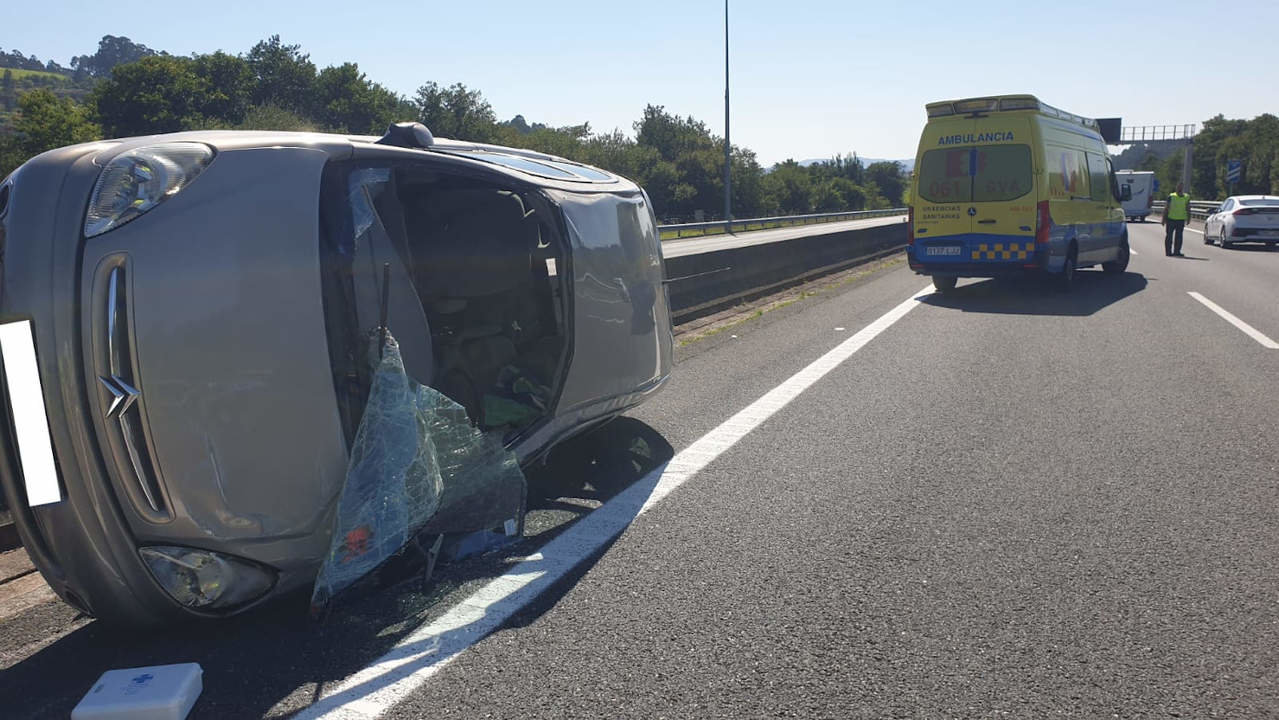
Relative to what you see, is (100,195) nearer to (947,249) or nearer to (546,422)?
(546,422)

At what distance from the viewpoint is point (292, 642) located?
3.27 metres

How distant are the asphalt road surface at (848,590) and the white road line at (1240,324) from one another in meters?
3.15

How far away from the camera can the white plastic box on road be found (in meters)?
2.66

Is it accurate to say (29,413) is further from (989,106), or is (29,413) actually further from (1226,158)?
(1226,158)

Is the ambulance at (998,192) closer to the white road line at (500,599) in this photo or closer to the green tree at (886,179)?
the white road line at (500,599)

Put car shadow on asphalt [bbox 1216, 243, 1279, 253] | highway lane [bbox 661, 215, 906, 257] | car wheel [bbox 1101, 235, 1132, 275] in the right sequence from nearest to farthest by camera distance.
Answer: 1. car wheel [bbox 1101, 235, 1132, 275]
2. car shadow on asphalt [bbox 1216, 243, 1279, 253]
3. highway lane [bbox 661, 215, 906, 257]

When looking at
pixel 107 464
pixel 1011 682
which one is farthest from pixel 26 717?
pixel 1011 682

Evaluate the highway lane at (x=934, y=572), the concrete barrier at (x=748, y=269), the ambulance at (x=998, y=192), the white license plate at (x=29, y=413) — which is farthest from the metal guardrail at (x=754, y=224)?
the white license plate at (x=29, y=413)

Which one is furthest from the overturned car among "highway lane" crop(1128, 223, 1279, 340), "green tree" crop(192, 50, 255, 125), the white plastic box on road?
"green tree" crop(192, 50, 255, 125)

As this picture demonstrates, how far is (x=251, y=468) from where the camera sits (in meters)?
3.19

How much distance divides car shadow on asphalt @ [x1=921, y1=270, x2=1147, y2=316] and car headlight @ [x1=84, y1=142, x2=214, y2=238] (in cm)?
1147

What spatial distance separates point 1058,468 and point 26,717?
4.72m

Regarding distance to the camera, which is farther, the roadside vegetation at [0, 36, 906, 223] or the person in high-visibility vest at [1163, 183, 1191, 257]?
the roadside vegetation at [0, 36, 906, 223]

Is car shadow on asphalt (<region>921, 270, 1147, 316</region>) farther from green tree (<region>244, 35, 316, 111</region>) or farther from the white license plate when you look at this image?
green tree (<region>244, 35, 316, 111</region>)
